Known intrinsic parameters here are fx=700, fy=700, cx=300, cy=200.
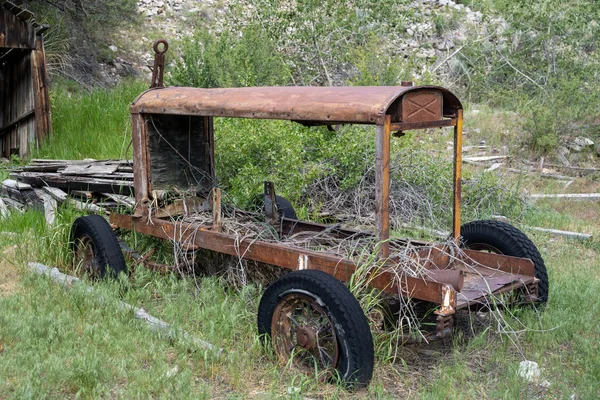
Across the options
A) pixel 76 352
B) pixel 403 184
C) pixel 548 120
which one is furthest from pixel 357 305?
pixel 548 120

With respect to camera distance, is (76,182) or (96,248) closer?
(96,248)

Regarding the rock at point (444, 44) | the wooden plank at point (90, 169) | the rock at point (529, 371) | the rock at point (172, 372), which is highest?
the rock at point (444, 44)

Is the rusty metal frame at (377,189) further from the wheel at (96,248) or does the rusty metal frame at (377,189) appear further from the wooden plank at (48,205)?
the wooden plank at (48,205)

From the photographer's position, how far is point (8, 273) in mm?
6219

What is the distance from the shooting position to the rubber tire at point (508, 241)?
5.31m

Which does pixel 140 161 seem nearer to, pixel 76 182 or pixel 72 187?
pixel 76 182

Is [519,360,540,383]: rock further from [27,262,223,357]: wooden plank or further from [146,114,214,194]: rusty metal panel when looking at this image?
[146,114,214,194]: rusty metal panel

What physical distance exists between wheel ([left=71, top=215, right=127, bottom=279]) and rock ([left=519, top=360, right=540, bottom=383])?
129 inches

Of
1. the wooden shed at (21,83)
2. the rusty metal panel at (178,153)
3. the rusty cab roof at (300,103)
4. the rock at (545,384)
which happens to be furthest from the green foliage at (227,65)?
the rock at (545,384)

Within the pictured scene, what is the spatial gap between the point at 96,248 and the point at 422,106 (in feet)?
10.0

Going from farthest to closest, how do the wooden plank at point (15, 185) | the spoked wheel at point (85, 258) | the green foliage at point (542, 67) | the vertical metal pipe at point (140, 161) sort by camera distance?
the green foliage at point (542, 67), the wooden plank at point (15, 185), the vertical metal pipe at point (140, 161), the spoked wheel at point (85, 258)

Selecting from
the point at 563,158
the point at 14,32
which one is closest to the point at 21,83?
the point at 14,32

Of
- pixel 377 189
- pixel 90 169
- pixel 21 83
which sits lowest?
Answer: pixel 90 169

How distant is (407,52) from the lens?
758 inches
